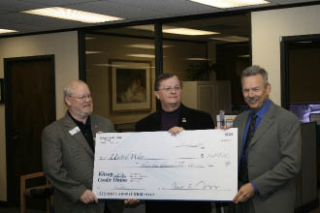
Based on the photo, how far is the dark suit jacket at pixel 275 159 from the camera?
8.61ft

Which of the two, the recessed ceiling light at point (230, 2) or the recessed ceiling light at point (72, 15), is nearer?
the recessed ceiling light at point (230, 2)

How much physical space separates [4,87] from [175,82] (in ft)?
16.4

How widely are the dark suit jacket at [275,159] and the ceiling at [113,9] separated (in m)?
2.49

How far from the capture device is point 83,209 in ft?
10.2

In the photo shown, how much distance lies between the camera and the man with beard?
2.63 metres

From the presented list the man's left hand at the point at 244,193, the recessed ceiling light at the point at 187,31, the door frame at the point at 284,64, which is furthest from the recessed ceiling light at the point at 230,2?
the man's left hand at the point at 244,193

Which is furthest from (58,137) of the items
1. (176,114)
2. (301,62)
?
(301,62)

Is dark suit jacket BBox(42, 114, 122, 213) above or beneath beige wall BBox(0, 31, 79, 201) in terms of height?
beneath

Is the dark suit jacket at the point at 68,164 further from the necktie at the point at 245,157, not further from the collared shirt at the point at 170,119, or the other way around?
the necktie at the point at 245,157

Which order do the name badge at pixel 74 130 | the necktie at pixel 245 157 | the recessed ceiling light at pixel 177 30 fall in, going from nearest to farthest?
1. the necktie at pixel 245 157
2. the name badge at pixel 74 130
3. the recessed ceiling light at pixel 177 30

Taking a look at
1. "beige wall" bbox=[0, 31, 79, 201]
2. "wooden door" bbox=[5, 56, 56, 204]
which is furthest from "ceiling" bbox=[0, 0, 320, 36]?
"wooden door" bbox=[5, 56, 56, 204]

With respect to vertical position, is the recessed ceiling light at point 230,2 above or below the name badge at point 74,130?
above

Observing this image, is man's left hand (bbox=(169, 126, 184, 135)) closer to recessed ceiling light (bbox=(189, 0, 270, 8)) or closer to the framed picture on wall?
recessed ceiling light (bbox=(189, 0, 270, 8))

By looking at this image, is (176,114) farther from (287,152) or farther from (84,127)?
(287,152)
